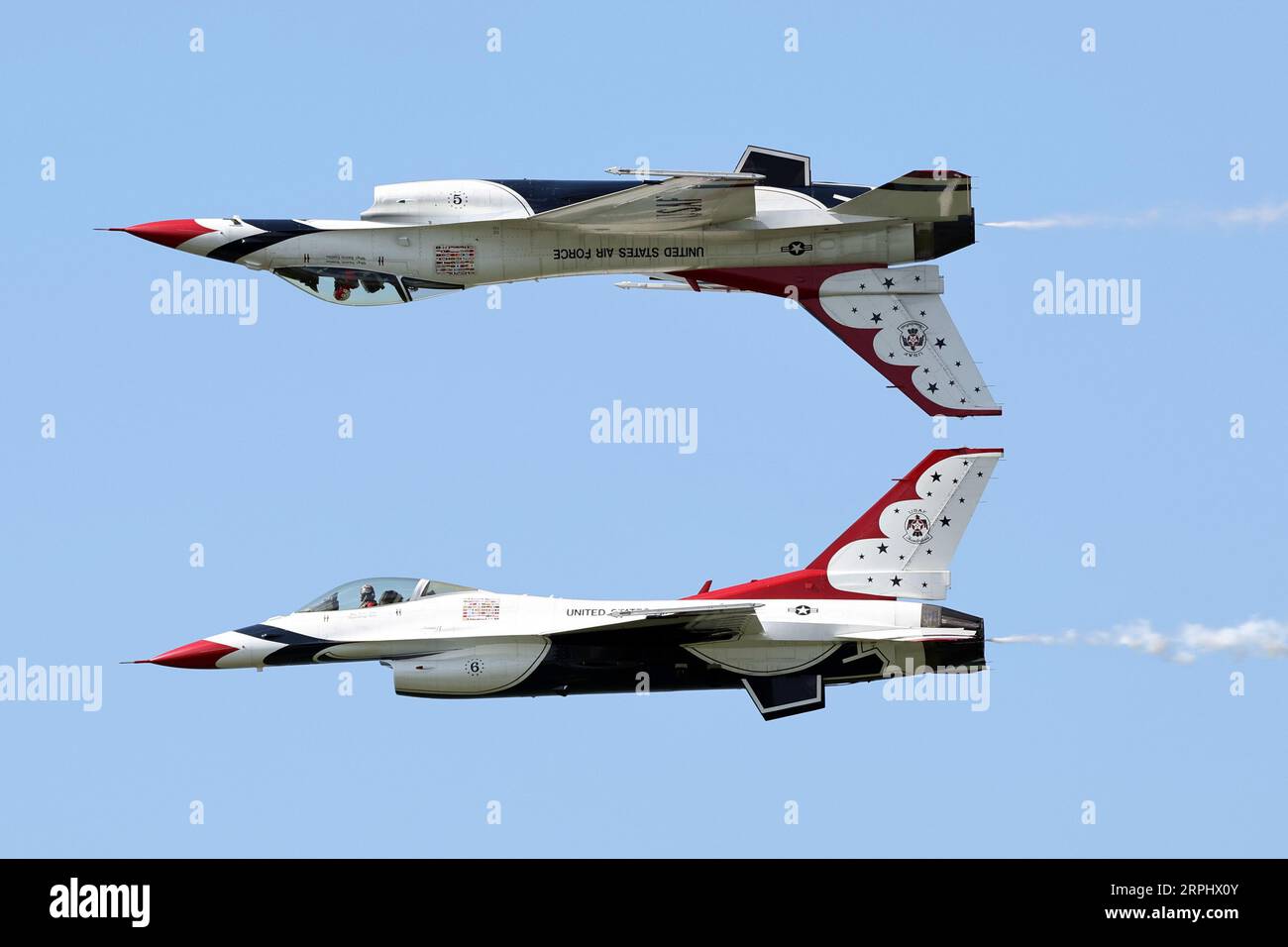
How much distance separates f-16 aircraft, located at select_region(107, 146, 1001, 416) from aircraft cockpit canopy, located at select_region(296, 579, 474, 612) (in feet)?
11.6

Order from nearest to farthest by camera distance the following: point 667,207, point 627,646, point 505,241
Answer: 1. point 627,646
2. point 667,207
3. point 505,241

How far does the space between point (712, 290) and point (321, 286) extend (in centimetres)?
498

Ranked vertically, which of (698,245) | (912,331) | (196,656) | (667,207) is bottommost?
(196,656)

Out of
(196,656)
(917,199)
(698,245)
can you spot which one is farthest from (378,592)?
(917,199)

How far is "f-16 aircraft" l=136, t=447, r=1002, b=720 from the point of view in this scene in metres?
40.4

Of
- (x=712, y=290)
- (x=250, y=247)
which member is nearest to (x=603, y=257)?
(x=712, y=290)

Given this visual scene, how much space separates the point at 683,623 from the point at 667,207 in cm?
518

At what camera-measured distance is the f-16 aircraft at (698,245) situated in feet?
135

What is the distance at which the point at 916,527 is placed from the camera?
41.4 metres

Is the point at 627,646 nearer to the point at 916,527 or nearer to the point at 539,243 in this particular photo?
the point at 916,527

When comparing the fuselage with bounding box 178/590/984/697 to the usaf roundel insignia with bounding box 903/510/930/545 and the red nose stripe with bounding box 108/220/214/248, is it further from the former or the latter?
the red nose stripe with bounding box 108/220/214/248

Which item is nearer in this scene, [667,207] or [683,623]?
[683,623]

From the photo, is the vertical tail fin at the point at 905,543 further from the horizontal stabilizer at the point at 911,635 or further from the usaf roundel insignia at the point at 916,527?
the horizontal stabilizer at the point at 911,635

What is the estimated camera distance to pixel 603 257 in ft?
136
